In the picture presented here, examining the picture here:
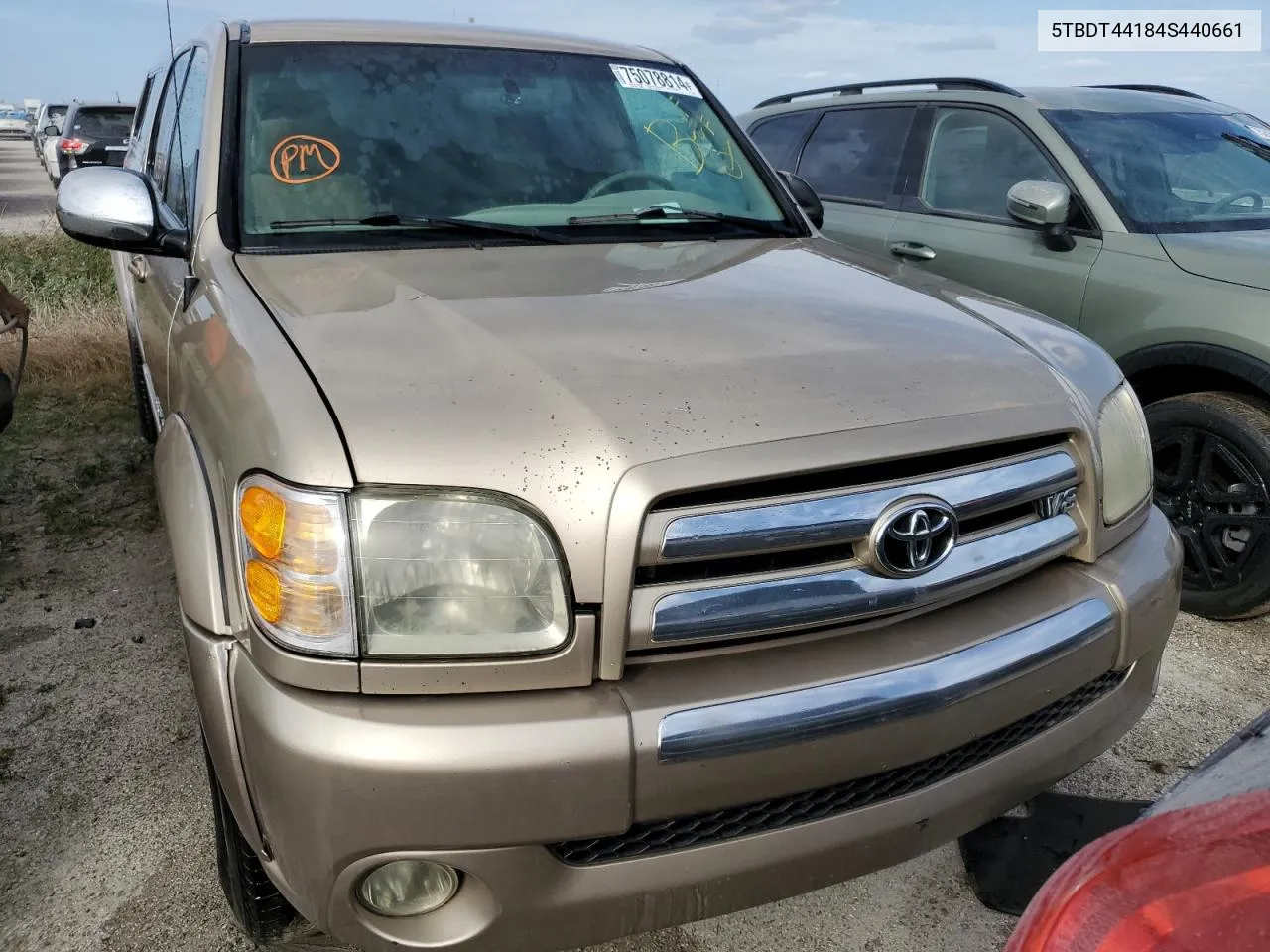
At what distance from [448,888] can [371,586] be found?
0.47 metres

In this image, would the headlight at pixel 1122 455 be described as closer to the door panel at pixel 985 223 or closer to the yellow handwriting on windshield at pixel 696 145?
the yellow handwriting on windshield at pixel 696 145

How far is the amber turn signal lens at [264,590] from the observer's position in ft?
4.79

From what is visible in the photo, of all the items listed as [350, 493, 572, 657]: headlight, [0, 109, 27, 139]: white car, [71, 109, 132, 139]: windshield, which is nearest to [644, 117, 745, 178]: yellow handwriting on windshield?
[350, 493, 572, 657]: headlight

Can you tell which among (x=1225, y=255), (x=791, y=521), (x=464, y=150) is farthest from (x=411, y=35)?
(x=1225, y=255)

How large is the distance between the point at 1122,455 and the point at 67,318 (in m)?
6.68

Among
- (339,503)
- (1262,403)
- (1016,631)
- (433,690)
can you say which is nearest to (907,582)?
(1016,631)

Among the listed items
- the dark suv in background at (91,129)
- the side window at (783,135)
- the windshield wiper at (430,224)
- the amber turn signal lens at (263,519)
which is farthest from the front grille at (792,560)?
the dark suv in background at (91,129)

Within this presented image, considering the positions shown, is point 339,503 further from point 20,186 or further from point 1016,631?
point 20,186

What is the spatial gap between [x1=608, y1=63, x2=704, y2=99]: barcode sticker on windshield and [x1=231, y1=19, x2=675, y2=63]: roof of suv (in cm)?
9

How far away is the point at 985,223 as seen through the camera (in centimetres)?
417

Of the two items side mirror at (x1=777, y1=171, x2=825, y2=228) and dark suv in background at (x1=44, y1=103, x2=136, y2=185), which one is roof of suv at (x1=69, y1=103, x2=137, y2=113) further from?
side mirror at (x1=777, y1=171, x2=825, y2=228)

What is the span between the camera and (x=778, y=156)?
540 cm

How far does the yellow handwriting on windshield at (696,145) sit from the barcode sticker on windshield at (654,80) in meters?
0.14

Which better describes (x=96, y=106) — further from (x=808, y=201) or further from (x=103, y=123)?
(x=808, y=201)
